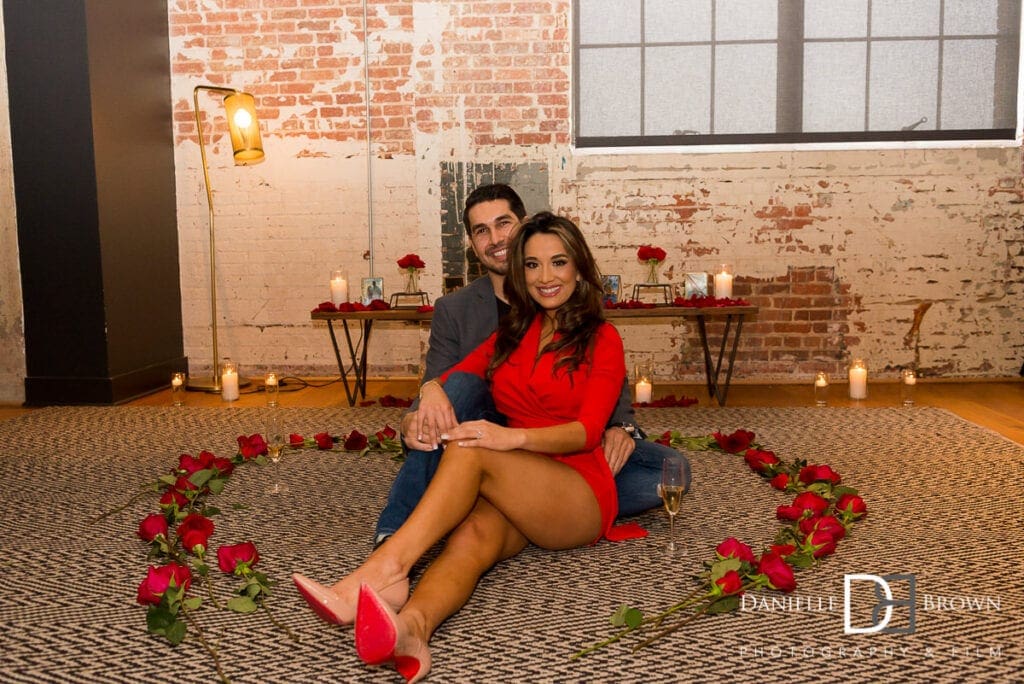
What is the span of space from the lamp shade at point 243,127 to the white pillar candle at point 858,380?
11.9 feet

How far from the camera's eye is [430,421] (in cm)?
231

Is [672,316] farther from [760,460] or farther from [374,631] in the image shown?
[374,631]

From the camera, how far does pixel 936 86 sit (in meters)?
5.61

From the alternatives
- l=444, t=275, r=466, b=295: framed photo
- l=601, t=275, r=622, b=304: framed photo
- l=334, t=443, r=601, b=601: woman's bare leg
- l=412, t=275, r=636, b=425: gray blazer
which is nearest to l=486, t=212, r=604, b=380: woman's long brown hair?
l=334, t=443, r=601, b=601: woman's bare leg

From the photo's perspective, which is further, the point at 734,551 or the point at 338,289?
the point at 338,289

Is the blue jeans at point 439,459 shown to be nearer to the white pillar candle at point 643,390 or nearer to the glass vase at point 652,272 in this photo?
the white pillar candle at point 643,390

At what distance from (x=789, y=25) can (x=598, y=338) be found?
Result: 4.09 meters

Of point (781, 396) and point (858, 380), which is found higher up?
point (858, 380)

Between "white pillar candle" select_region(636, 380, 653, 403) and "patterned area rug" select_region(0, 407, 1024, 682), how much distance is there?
1020 mm

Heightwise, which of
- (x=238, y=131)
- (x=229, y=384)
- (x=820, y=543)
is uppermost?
(x=238, y=131)

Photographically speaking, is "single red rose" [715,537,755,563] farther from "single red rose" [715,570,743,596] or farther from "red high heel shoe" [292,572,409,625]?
"red high heel shoe" [292,572,409,625]

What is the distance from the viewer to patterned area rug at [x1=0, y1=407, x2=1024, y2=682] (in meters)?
1.78

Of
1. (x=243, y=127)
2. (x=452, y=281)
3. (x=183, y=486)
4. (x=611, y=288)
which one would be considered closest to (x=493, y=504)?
(x=183, y=486)

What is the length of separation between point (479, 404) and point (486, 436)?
1.51 ft
